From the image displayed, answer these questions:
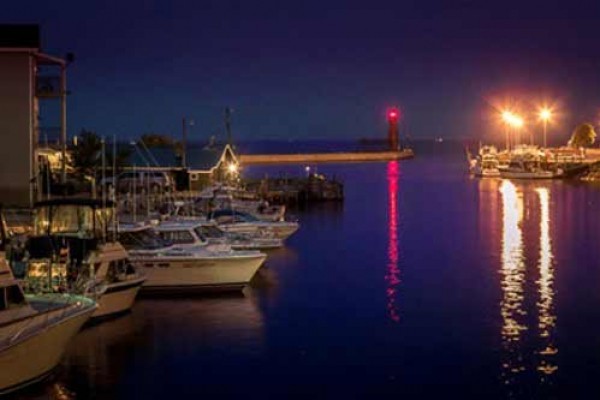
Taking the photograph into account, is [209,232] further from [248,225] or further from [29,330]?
[29,330]

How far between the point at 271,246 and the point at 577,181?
72.7m

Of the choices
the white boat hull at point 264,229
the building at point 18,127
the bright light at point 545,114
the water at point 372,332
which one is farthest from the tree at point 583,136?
the building at point 18,127

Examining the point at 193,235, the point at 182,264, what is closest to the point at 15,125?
the point at 193,235

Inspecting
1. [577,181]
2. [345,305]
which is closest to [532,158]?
[577,181]

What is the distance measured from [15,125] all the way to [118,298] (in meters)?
15.0

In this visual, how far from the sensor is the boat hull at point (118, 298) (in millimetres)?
27500

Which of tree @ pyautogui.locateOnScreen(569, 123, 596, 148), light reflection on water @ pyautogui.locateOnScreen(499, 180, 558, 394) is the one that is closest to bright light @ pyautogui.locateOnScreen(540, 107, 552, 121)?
tree @ pyautogui.locateOnScreen(569, 123, 596, 148)

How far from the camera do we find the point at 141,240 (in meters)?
31.7

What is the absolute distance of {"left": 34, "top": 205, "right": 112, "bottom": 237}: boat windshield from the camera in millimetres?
28844

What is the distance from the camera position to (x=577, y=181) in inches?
4338

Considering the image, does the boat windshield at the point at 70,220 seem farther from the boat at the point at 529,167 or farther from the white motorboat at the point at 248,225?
the boat at the point at 529,167

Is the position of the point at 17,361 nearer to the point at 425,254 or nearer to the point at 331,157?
the point at 425,254

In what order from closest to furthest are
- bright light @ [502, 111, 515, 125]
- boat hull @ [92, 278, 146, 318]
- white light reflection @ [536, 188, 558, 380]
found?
white light reflection @ [536, 188, 558, 380], boat hull @ [92, 278, 146, 318], bright light @ [502, 111, 515, 125]

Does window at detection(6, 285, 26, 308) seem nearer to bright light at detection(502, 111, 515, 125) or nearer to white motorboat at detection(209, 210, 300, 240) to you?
white motorboat at detection(209, 210, 300, 240)
